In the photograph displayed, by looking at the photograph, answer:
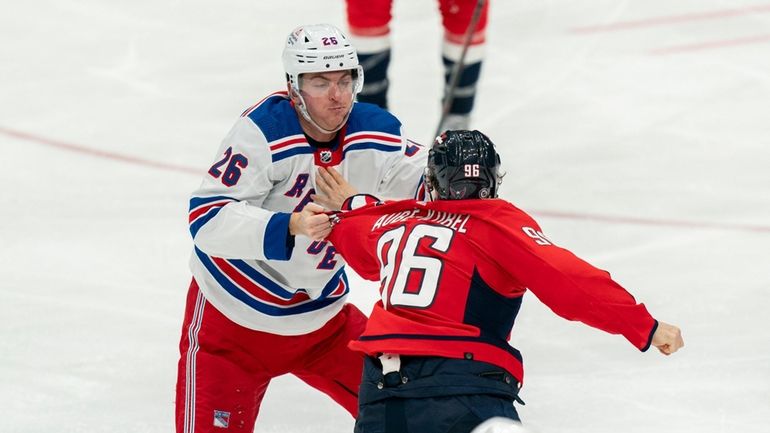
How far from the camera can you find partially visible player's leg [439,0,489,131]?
19.5ft

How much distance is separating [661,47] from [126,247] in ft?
11.6

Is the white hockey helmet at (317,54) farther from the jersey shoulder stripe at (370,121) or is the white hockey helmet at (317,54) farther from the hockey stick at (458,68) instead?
the hockey stick at (458,68)

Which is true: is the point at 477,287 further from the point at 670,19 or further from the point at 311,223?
the point at 670,19

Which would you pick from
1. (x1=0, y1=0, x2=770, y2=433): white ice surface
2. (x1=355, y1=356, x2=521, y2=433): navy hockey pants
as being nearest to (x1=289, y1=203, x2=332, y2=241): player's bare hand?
(x1=355, y1=356, x2=521, y2=433): navy hockey pants

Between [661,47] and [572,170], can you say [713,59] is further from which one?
[572,170]

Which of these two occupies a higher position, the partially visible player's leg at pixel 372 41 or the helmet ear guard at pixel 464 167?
the helmet ear guard at pixel 464 167

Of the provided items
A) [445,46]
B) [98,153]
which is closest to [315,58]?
[445,46]

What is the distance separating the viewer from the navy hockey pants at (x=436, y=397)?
2.54 m

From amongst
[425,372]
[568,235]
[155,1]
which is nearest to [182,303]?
[568,235]

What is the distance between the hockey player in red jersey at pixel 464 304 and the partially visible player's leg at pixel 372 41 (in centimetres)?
303

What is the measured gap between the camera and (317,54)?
311 cm

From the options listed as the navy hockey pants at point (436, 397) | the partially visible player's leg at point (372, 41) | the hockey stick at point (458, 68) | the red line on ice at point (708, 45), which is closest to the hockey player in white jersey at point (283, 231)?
the navy hockey pants at point (436, 397)

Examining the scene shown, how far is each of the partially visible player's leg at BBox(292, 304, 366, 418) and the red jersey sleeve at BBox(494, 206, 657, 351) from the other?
88 centimetres

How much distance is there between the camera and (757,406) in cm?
397
